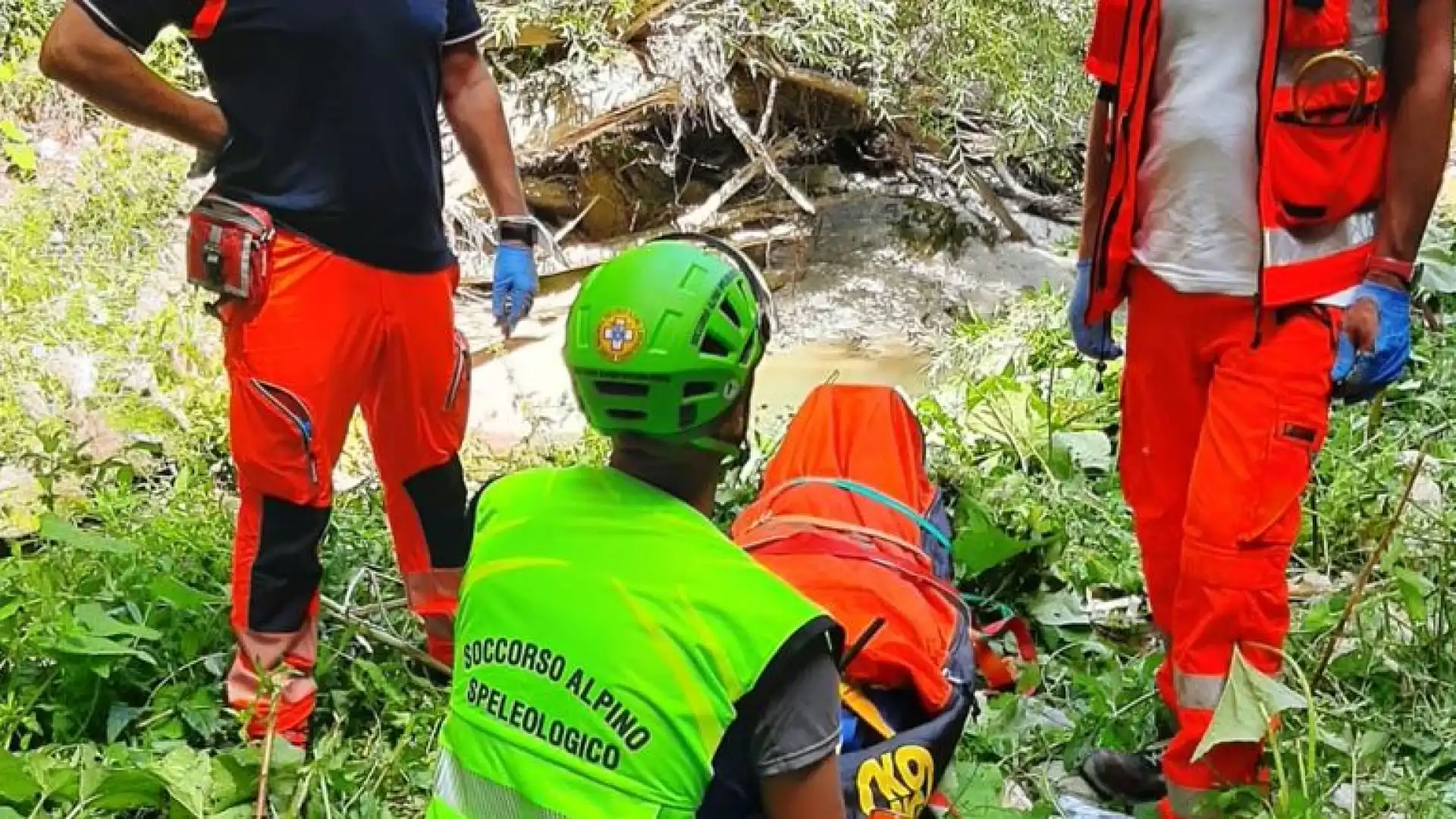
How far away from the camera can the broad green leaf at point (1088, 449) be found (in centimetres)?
423

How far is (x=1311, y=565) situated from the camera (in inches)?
141

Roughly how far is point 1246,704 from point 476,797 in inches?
49.5

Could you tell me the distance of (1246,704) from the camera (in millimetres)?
2174

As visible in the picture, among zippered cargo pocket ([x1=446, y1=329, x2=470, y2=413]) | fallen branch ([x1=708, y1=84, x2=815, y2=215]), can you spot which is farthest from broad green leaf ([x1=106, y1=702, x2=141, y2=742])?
fallen branch ([x1=708, y1=84, x2=815, y2=215])

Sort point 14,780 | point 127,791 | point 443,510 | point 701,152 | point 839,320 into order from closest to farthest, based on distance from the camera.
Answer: point 14,780 < point 127,791 < point 443,510 < point 839,320 < point 701,152

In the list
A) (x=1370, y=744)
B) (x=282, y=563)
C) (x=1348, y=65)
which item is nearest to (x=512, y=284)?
(x=282, y=563)

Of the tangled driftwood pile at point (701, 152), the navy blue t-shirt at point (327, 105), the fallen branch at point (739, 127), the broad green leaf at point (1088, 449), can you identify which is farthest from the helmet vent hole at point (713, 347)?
the fallen branch at point (739, 127)

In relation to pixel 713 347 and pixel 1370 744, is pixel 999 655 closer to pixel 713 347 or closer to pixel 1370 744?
pixel 1370 744

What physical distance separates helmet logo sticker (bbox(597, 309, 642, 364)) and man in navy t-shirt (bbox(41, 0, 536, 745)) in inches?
46.5

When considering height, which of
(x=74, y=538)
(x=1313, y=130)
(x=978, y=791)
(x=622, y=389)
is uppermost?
(x=1313, y=130)

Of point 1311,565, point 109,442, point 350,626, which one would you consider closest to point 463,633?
point 350,626

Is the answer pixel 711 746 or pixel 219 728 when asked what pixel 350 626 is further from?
pixel 711 746

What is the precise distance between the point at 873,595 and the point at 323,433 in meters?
1.13

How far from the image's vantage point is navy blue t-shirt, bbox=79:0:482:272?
250 centimetres
